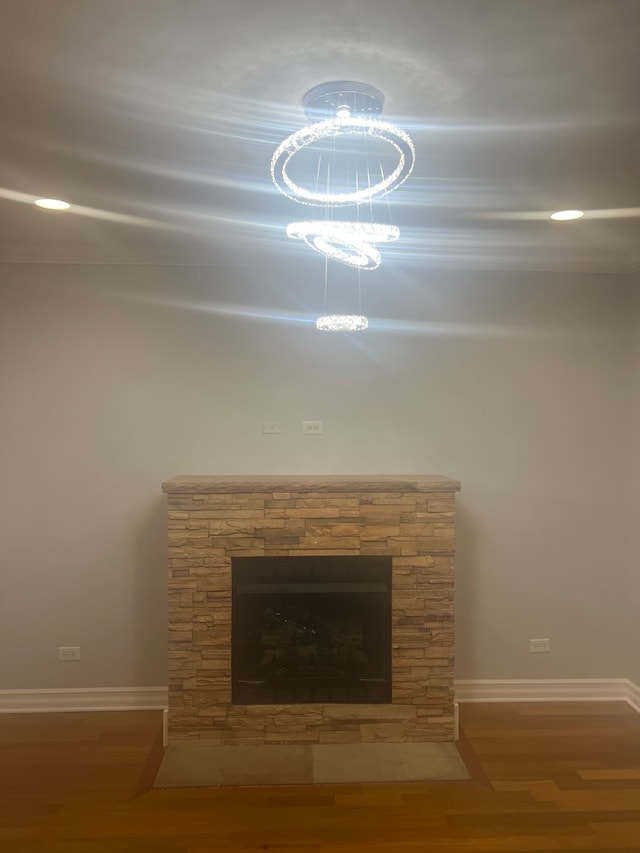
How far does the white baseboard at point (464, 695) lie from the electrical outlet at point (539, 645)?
0.64 feet

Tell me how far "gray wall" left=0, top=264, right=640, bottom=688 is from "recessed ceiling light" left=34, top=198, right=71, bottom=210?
0.86 meters

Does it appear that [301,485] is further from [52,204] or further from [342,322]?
[52,204]

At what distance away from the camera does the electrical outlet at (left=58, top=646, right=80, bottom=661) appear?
3695 mm

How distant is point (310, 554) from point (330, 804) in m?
1.16

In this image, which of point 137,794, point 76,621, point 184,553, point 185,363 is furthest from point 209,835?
point 185,363

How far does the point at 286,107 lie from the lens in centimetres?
195

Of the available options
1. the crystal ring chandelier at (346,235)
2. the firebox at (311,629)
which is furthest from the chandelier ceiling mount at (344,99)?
the firebox at (311,629)

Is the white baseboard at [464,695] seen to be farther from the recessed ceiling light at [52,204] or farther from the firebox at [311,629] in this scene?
the recessed ceiling light at [52,204]

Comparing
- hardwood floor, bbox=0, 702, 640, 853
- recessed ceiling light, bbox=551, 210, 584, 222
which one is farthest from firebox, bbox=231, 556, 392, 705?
recessed ceiling light, bbox=551, 210, 584, 222

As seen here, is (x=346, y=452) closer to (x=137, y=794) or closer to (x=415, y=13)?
(x=137, y=794)

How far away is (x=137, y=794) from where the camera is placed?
9.37 feet

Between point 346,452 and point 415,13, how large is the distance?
257 cm

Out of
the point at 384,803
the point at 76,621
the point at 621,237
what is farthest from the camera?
the point at 76,621

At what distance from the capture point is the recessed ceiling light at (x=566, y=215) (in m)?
2.87
